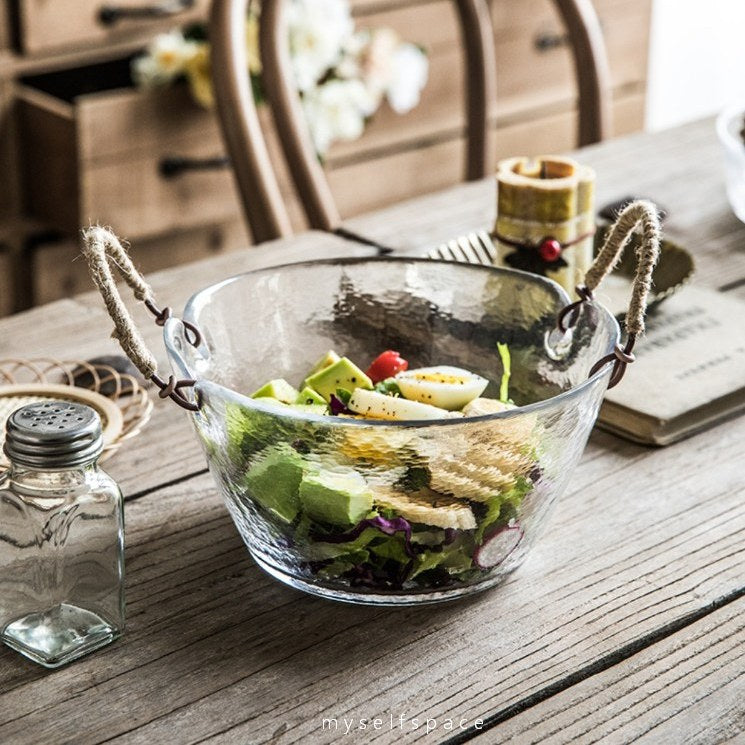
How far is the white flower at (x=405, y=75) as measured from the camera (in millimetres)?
2475

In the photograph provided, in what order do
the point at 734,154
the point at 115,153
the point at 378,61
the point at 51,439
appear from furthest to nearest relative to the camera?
the point at 378,61 → the point at 115,153 → the point at 734,154 → the point at 51,439

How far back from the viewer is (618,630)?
70 cm

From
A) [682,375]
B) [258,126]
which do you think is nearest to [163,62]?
[258,126]

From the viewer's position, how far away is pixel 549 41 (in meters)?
2.91

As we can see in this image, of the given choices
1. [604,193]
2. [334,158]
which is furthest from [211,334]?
[334,158]

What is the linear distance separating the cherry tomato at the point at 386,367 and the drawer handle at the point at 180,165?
4.78ft

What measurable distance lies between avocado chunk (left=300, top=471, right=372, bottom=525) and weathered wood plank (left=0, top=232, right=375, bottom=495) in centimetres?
22

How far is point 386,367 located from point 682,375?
10.7 inches

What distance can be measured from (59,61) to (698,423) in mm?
1626

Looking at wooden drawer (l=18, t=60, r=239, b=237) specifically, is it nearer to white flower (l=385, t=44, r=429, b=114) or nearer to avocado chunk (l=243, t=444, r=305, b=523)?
white flower (l=385, t=44, r=429, b=114)

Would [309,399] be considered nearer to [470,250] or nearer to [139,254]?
[470,250]

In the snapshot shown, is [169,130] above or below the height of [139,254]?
above

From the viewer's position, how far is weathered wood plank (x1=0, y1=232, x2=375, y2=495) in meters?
0.88

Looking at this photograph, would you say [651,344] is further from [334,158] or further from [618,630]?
[334,158]
